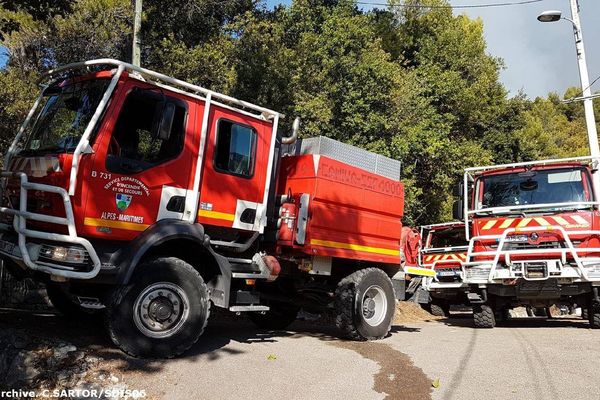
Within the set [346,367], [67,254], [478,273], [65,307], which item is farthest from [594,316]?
[67,254]

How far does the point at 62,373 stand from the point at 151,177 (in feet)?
6.99

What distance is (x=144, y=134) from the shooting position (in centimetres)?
591

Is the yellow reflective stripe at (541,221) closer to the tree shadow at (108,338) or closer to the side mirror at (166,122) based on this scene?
the tree shadow at (108,338)

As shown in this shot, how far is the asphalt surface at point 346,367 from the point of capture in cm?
512

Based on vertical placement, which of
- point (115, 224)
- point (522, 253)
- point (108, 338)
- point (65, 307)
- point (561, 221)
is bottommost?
point (108, 338)

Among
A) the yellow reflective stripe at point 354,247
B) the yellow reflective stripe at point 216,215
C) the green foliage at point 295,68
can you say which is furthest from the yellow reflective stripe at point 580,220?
the yellow reflective stripe at point 216,215

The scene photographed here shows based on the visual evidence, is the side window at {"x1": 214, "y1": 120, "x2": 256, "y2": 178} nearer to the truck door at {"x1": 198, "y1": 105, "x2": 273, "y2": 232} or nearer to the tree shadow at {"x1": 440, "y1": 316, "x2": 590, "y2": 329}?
the truck door at {"x1": 198, "y1": 105, "x2": 273, "y2": 232}

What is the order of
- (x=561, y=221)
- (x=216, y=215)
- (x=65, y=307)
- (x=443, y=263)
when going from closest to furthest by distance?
(x=216, y=215) < (x=65, y=307) < (x=561, y=221) < (x=443, y=263)

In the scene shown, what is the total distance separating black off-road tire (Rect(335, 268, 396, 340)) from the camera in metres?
7.80

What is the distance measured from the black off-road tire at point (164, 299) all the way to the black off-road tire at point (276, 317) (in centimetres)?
304

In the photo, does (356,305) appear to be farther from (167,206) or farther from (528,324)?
(528,324)

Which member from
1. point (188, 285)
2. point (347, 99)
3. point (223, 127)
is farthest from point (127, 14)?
point (188, 285)

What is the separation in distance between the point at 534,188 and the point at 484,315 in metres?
2.56

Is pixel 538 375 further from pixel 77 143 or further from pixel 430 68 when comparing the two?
pixel 430 68
